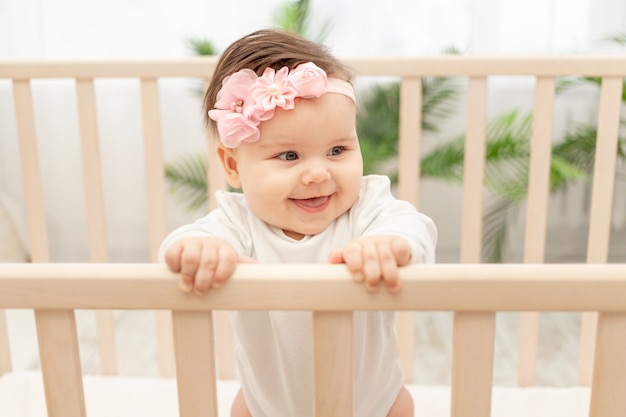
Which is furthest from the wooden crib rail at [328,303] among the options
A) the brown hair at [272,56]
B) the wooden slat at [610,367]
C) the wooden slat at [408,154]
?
the wooden slat at [408,154]

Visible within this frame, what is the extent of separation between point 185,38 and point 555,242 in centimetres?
150

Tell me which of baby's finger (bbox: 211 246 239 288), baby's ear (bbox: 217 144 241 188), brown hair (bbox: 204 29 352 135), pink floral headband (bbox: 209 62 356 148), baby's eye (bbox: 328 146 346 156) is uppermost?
brown hair (bbox: 204 29 352 135)

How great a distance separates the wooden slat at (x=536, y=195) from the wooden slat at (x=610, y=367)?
0.71 meters

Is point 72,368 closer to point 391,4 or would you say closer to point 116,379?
point 116,379

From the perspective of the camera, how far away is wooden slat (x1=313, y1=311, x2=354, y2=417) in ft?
2.18

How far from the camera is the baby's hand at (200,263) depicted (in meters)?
0.66

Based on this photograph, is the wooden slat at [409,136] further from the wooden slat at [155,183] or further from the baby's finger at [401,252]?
the baby's finger at [401,252]

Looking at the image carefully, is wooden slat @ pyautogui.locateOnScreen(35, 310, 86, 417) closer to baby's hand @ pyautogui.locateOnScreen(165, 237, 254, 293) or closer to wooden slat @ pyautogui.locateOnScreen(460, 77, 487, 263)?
baby's hand @ pyautogui.locateOnScreen(165, 237, 254, 293)

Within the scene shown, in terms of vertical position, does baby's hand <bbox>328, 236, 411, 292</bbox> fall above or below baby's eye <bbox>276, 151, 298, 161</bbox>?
below

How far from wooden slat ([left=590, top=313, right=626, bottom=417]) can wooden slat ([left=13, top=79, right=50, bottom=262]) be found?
1086 millimetres

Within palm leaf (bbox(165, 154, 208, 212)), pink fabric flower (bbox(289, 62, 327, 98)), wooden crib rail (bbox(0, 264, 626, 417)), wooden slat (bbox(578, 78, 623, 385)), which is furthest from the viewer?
palm leaf (bbox(165, 154, 208, 212))

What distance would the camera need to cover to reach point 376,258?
2.16ft

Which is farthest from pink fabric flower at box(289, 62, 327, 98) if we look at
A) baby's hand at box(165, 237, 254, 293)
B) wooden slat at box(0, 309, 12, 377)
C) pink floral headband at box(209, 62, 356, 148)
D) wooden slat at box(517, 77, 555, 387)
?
wooden slat at box(0, 309, 12, 377)

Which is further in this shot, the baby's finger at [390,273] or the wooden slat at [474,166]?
the wooden slat at [474,166]
